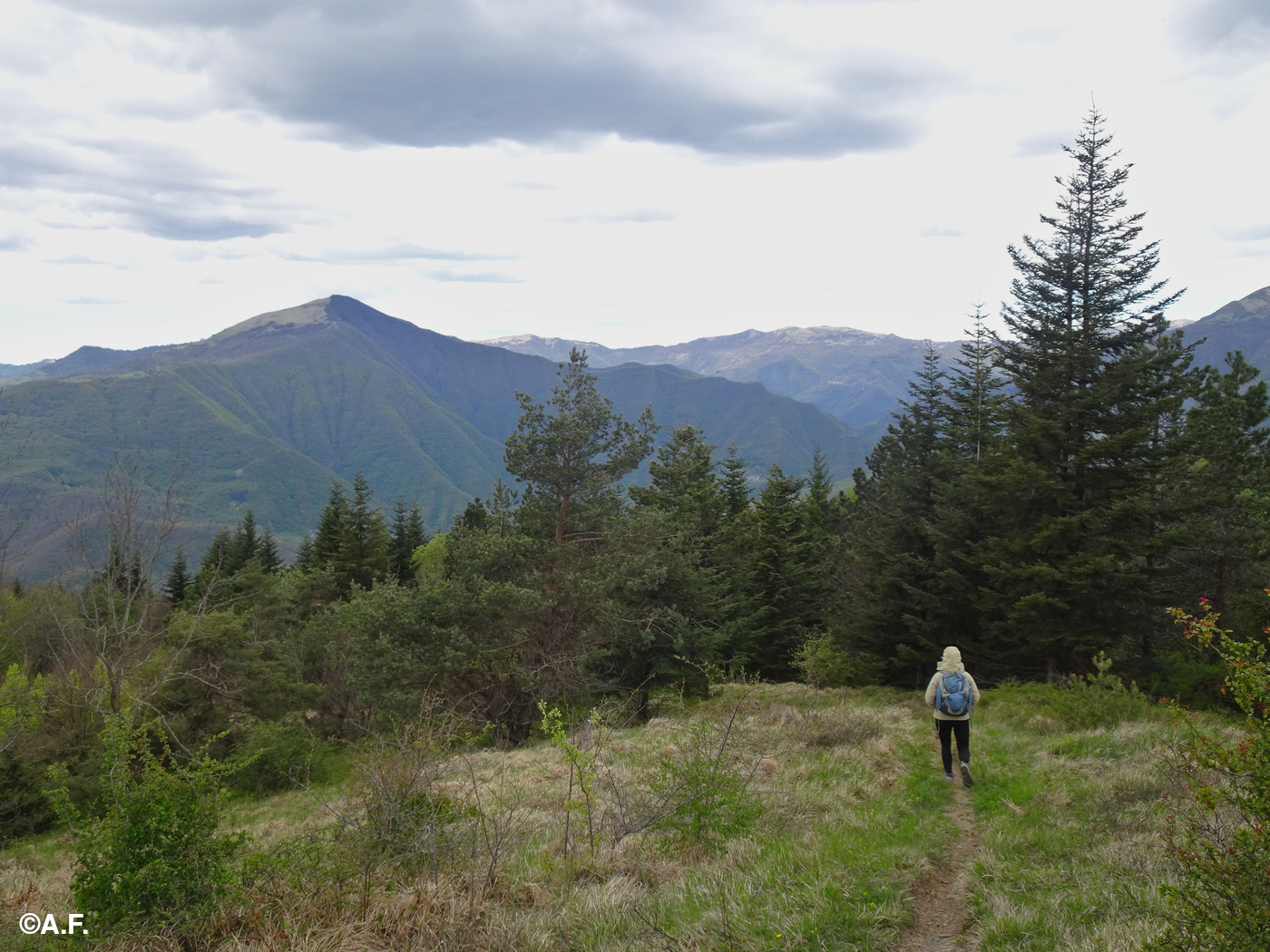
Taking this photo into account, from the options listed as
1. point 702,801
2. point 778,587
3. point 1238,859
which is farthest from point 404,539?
point 1238,859

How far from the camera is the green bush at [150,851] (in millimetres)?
4812

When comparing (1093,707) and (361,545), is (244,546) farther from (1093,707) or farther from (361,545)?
(1093,707)

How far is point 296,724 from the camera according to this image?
2528cm

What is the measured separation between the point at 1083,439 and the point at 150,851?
810 inches

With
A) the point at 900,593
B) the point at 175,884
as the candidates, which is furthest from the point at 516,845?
the point at 900,593

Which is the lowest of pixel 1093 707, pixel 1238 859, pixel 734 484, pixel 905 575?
pixel 905 575

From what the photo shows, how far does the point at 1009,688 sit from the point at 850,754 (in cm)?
962

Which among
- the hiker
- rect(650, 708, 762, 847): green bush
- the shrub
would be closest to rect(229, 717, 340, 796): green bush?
rect(650, 708, 762, 847): green bush

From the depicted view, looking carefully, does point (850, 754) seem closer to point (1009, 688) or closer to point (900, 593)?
point (1009, 688)

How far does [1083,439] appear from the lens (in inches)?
738

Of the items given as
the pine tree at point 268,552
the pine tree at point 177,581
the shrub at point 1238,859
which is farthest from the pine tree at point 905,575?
the pine tree at point 177,581

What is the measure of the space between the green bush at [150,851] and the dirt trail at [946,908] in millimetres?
4680

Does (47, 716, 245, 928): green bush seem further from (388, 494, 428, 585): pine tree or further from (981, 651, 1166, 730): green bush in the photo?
(388, 494, 428, 585): pine tree

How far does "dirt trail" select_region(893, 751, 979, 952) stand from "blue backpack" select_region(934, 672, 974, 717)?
8.18 feet
